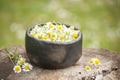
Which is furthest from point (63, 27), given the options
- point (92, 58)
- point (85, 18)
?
point (85, 18)

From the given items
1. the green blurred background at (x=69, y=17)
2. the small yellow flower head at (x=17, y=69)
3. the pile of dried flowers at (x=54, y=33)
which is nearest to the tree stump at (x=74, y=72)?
the small yellow flower head at (x=17, y=69)

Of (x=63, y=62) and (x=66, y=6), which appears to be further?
(x=66, y=6)

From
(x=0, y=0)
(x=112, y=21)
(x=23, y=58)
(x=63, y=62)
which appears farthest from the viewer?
(x=0, y=0)

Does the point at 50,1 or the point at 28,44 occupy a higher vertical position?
the point at 28,44

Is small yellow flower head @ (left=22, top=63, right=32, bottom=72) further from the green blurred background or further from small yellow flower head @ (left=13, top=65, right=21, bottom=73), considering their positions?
the green blurred background

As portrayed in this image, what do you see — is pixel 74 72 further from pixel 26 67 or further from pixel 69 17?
pixel 69 17

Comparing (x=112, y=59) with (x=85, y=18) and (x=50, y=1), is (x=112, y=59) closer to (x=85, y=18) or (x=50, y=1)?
(x=85, y=18)

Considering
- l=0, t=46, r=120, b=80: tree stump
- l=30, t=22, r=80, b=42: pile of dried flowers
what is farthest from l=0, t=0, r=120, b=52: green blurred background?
l=30, t=22, r=80, b=42: pile of dried flowers
